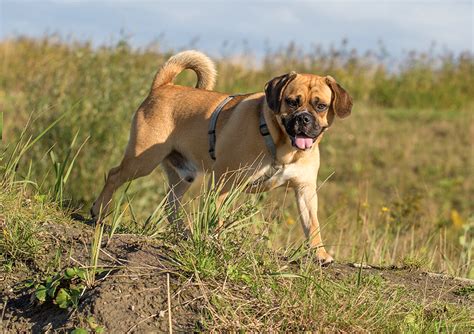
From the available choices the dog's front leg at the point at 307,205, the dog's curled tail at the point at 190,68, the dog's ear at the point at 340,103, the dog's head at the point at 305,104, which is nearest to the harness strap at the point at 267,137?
the dog's head at the point at 305,104

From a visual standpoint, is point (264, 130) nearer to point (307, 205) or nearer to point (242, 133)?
point (242, 133)

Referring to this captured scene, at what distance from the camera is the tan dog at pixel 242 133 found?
6039 mm

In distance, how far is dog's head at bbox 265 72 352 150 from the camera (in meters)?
5.91

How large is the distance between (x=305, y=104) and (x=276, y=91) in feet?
0.78

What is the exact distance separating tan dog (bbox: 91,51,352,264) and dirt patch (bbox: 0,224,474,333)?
2.92ft

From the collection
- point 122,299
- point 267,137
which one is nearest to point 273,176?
point 267,137

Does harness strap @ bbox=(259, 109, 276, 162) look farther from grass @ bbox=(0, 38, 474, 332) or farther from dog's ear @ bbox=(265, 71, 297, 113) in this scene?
grass @ bbox=(0, 38, 474, 332)

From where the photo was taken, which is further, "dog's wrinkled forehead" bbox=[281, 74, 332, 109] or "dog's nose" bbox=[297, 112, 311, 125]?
"dog's wrinkled forehead" bbox=[281, 74, 332, 109]

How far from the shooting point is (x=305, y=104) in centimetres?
608

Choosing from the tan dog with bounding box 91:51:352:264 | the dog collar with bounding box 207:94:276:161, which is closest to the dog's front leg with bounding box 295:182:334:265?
the tan dog with bounding box 91:51:352:264

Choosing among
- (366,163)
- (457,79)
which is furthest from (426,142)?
(457,79)

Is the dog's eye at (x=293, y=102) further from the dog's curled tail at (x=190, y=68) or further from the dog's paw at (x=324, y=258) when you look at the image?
the dog's curled tail at (x=190, y=68)

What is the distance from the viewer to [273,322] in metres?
4.00

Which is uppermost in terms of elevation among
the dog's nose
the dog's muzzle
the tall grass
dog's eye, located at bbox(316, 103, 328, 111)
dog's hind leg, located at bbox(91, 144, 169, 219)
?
dog's eye, located at bbox(316, 103, 328, 111)
